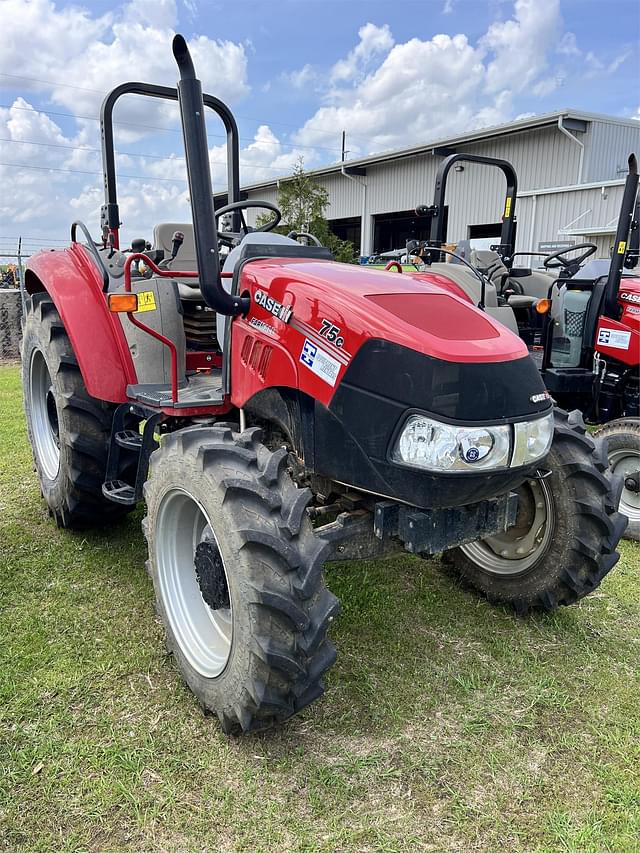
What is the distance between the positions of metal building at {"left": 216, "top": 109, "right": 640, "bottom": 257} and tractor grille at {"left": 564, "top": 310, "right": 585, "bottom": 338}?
7058 mm

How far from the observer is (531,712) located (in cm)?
243

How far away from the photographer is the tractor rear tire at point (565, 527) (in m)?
2.75

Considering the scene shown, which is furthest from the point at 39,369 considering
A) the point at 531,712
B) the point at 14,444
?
the point at 531,712

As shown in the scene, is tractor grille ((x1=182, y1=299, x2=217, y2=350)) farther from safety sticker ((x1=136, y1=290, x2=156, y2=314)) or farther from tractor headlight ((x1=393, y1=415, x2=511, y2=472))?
tractor headlight ((x1=393, y1=415, x2=511, y2=472))

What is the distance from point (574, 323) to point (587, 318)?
12cm

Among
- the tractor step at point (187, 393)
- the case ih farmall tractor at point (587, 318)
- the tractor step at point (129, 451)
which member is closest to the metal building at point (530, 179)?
the case ih farmall tractor at point (587, 318)

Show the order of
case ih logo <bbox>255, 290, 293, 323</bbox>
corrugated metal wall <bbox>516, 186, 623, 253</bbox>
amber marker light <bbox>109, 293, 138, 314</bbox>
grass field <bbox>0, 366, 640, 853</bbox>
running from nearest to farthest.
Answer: grass field <bbox>0, 366, 640, 853</bbox>
case ih logo <bbox>255, 290, 293, 323</bbox>
amber marker light <bbox>109, 293, 138, 314</bbox>
corrugated metal wall <bbox>516, 186, 623, 253</bbox>

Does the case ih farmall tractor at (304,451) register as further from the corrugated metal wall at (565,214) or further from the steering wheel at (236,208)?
the corrugated metal wall at (565,214)

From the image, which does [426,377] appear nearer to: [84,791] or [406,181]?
[84,791]

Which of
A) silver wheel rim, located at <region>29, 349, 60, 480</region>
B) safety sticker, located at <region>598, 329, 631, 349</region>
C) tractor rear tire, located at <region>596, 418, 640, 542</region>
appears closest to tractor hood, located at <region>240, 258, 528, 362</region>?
silver wheel rim, located at <region>29, 349, 60, 480</region>

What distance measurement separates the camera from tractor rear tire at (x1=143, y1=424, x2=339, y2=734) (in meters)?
1.97

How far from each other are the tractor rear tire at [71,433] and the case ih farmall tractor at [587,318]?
9.62 ft

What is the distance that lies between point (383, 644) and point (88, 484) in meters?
1.67

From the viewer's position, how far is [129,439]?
10.5 ft
